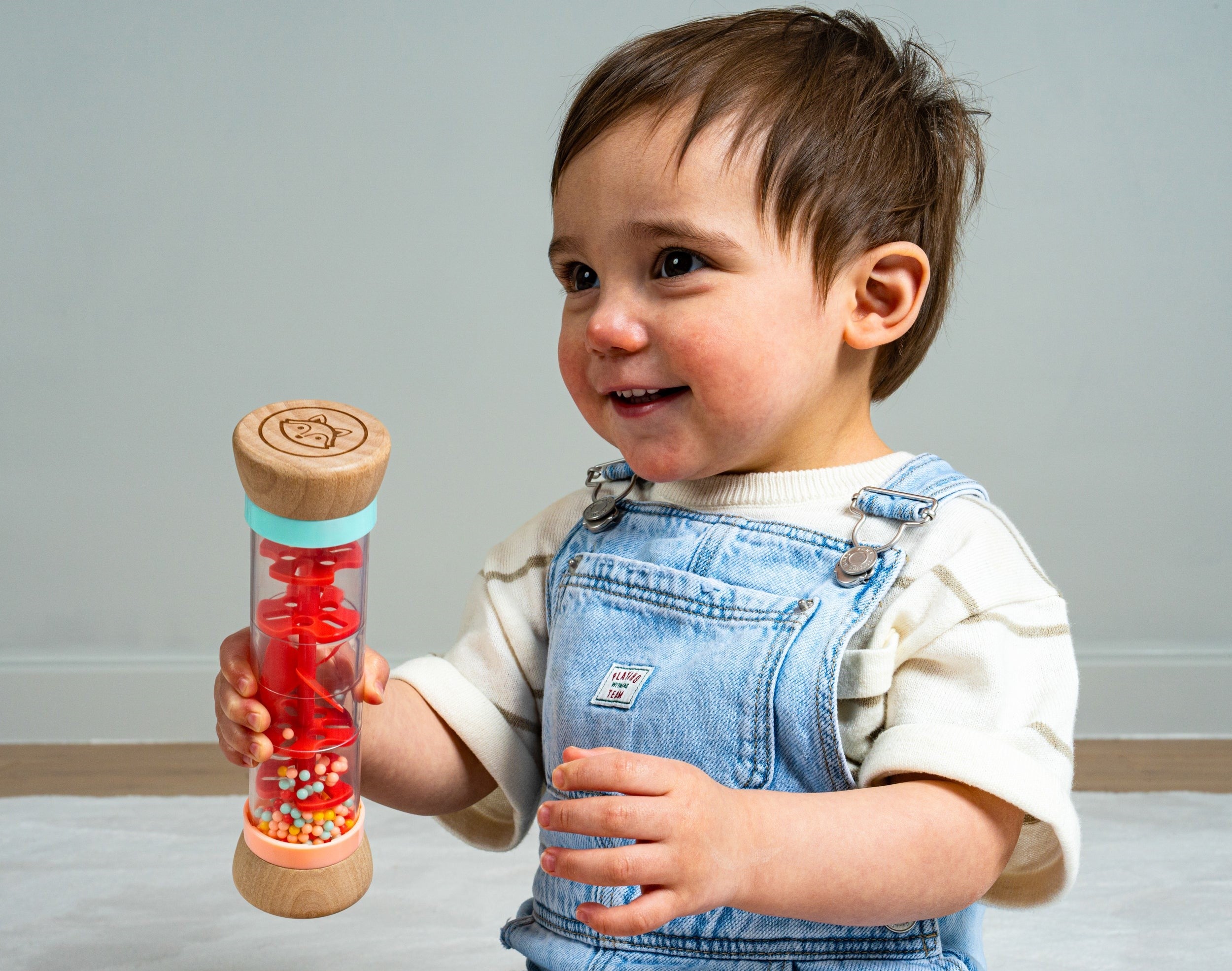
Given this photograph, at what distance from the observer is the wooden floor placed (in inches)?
55.3

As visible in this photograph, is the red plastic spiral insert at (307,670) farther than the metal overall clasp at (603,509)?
No

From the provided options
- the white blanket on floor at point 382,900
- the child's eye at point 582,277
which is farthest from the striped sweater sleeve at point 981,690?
the white blanket on floor at point 382,900

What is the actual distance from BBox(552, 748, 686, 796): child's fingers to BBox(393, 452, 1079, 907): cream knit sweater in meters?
0.13

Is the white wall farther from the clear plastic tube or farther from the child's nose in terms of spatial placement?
the clear plastic tube

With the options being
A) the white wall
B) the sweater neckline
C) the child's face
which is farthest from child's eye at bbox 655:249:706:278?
the white wall

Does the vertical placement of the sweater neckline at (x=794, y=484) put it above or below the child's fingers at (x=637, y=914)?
above

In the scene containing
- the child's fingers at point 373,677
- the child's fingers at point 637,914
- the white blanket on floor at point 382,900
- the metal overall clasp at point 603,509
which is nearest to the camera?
the child's fingers at point 637,914

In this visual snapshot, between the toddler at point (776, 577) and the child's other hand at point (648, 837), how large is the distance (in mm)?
11

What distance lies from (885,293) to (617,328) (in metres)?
0.15

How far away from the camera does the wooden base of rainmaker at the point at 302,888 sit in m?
0.58

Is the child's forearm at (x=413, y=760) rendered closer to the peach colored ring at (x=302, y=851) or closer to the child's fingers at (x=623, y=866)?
the peach colored ring at (x=302, y=851)

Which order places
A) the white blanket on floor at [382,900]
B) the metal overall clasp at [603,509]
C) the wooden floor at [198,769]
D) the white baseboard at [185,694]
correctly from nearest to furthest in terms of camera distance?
1. the metal overall clasp at [603,509]
2. the white blanket on floor at [382,900]
3. the wooden floor at [198,769]
4. the white baseboard at [185,694]

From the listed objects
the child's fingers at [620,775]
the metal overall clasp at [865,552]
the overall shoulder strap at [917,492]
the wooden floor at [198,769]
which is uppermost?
the overall shoulder strap at [917,492]

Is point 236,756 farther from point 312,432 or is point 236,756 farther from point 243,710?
point 312,432
